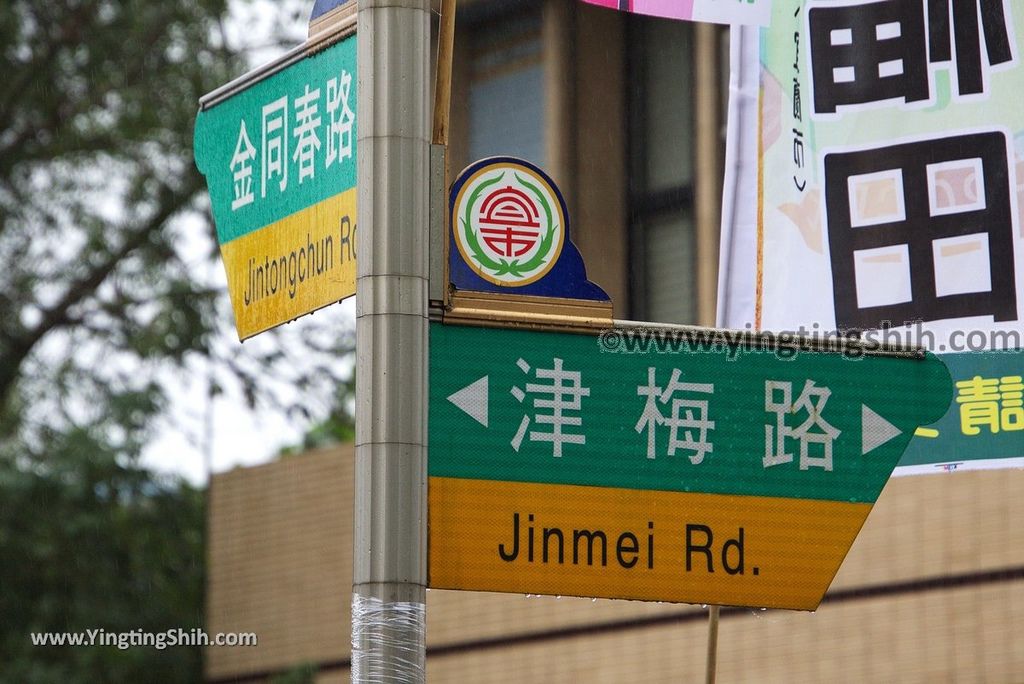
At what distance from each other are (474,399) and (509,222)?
1.22 ft

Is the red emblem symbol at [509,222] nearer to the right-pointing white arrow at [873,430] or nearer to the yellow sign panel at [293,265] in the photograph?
the yellow sign panel at [293,265]

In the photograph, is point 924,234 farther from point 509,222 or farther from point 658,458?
point 509,222

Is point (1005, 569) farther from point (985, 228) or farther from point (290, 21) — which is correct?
point (290, 21)

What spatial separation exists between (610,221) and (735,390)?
9410mm

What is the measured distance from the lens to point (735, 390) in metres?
4.04

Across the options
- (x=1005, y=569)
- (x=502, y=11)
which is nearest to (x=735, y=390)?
(x=1005, y=569)

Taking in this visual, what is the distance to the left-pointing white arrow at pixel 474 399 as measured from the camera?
12.3 ft

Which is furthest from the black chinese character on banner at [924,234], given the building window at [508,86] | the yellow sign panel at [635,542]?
the building window at [508,86]

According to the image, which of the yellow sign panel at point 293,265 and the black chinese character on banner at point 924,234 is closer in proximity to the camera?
the yellow sign panel at point 293,265

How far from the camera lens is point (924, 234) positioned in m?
6.35

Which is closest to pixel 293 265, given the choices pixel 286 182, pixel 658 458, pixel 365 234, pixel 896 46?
pixel 286 182

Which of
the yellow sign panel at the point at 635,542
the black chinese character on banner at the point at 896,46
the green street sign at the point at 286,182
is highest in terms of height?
the black chinese character on banner at the point at 896,46

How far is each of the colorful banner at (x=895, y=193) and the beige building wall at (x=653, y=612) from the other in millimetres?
4581

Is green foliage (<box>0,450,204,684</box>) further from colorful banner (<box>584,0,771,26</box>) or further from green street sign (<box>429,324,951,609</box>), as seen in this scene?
green street sign (<box>429,324,951,609</box>)
